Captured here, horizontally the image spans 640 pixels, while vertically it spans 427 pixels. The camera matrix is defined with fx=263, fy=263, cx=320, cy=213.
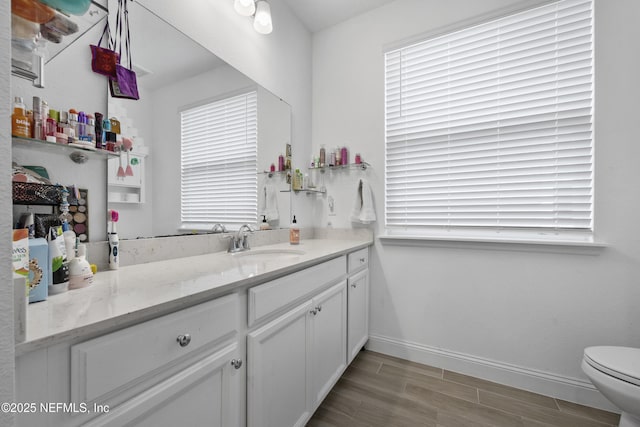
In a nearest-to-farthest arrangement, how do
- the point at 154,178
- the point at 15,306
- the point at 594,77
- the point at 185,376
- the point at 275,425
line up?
the point at 15,306, the point at 185,376, the point at 275,425, the point at 154,178, the point at 594,77

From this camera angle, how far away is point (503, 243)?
1.74 metres

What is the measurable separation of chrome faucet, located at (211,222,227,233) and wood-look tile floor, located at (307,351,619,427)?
1163mm

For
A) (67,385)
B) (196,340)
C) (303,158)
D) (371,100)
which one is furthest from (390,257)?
(67,385)

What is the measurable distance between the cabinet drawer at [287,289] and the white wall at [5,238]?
59 centimetres

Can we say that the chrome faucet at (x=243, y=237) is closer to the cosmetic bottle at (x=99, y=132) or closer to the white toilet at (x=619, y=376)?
the cosmetic bottle at (x=99, y=132)

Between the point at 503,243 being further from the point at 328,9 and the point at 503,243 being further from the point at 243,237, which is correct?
the point at 328,9

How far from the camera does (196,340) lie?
29.1 inches

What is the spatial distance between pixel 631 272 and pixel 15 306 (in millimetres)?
2482

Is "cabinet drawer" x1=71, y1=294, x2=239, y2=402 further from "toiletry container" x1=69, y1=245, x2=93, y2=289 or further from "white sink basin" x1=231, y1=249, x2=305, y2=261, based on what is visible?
"white sink basin" x1=231, y1=249, x2=305, y2=261

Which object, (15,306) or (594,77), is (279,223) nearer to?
(15,306)

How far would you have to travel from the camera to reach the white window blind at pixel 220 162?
1.41m

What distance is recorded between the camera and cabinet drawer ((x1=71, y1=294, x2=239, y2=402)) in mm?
520

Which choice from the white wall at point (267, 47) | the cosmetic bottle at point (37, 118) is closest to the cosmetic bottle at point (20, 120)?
the cosmetic bottle at point (37, 118)

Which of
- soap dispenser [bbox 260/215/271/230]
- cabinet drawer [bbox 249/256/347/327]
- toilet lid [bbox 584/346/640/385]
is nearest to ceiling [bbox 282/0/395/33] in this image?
A: soap dispenser [bbox 260/215/271/230]
